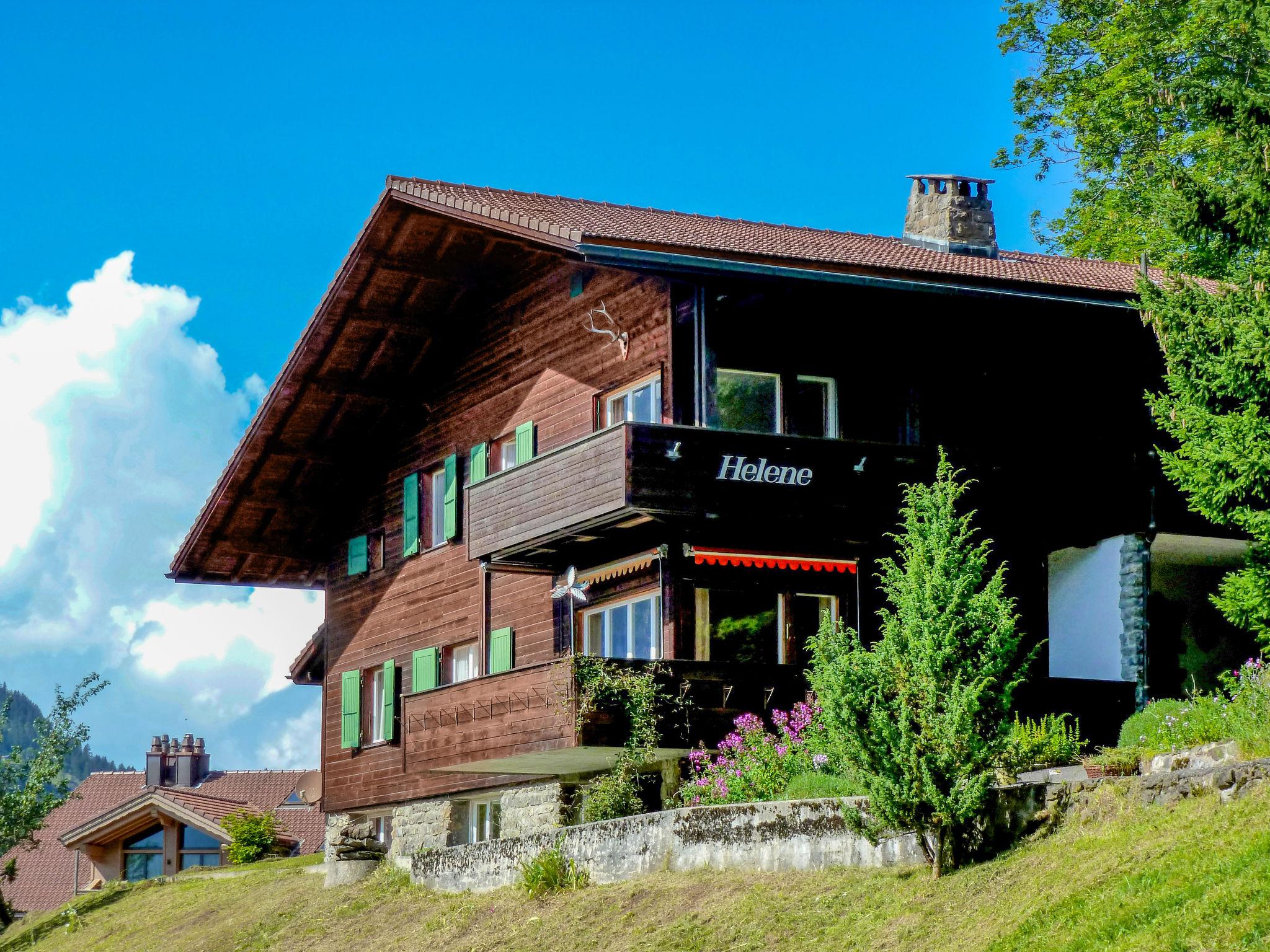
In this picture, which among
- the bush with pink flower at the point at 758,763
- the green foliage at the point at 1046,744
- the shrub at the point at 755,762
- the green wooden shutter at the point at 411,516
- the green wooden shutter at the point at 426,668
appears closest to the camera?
the green foliage at the point at 1046,744

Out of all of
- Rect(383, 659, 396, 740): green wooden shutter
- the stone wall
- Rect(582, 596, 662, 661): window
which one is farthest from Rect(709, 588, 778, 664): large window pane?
Rect(383, 659, 396, 740): green wooden shutter

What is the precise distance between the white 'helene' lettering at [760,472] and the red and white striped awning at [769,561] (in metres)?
1.17

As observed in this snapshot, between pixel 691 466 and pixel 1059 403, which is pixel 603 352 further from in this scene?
pixel 1059 403

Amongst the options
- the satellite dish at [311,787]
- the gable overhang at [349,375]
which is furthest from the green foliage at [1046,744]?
the satellite dish at [311,787]

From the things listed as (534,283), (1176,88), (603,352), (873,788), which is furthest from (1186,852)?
(1176,88)

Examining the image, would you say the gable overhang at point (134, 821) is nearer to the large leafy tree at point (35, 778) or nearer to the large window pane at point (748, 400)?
the large leafy tree at point (35, 778)

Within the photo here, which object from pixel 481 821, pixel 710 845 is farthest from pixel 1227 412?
pixel 481 821

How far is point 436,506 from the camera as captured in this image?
30.0 metres

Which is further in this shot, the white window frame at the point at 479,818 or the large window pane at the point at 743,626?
the white window frame at the point at 479,818

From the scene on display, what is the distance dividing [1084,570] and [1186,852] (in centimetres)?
1185

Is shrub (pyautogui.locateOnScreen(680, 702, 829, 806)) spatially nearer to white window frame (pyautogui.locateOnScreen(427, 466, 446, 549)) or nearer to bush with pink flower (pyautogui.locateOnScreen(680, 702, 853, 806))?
bush with pink flower (pyautogui.locateOnScreen(680, 702, 853, 806))

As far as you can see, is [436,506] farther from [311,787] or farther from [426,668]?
[311,787]

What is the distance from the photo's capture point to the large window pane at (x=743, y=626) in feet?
74.8

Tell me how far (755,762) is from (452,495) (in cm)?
1031
